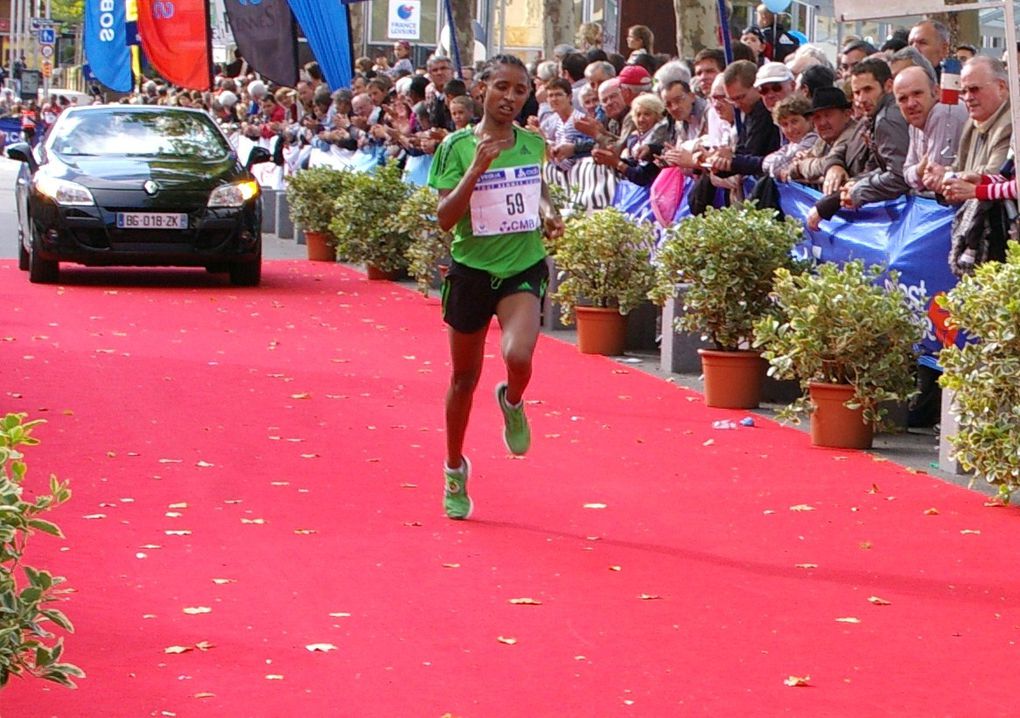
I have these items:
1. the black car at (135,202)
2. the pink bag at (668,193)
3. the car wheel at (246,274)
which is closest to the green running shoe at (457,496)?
the pink bag at (668,193)

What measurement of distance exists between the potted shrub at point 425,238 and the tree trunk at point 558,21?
15868 mm

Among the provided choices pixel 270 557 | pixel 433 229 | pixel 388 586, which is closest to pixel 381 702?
pixel 388 586

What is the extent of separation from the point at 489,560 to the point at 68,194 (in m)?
12.7

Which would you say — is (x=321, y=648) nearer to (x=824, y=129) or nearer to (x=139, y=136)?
(x=824, y=129)

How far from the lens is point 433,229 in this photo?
20.1 m

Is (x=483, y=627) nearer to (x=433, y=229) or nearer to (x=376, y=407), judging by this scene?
(x=376, y=407)

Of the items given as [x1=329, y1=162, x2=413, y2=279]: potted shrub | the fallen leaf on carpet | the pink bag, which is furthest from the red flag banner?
the fallen leaf on carpet

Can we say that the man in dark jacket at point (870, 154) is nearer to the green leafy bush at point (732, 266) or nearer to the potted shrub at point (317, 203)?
the green leafy bush at point (732, 266)

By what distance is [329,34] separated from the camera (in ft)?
90.2

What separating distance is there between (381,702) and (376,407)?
21.5 ft

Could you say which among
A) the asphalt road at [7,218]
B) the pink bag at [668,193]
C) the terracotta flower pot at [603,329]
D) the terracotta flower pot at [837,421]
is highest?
the pink bag at [668,193]

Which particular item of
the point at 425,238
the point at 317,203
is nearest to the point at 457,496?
the point at 425,238

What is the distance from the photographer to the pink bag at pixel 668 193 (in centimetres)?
1564

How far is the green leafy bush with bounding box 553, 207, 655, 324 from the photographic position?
50.1 ft
